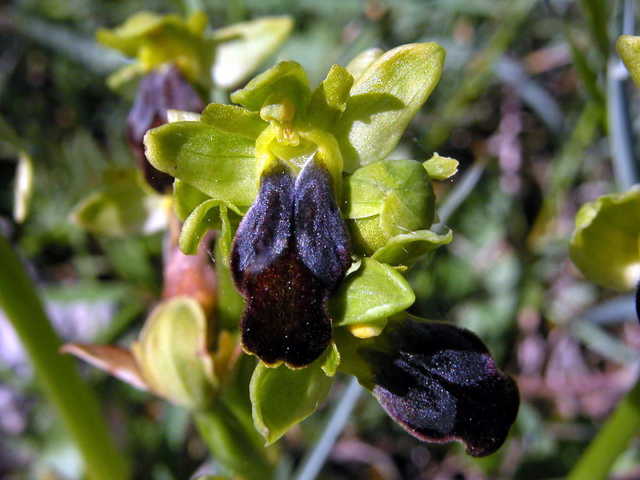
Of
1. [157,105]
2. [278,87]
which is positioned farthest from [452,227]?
[278,87]

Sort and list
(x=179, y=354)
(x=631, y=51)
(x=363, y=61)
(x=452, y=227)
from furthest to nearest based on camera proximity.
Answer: (x=452, y=227)
(x=179, y=354)
(x=363, y=61)
(x=631, y=51)

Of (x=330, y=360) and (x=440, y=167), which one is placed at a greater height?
(x=440, y=167)

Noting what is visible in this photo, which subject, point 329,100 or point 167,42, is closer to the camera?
point 329,100

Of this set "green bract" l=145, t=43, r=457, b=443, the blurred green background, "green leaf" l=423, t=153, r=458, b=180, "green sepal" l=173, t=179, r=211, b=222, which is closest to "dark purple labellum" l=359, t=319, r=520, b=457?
"green bract" l=145, t=43, r=457, b=443

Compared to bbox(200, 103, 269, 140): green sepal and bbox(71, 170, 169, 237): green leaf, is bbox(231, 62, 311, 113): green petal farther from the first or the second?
bbox(71, 170, 169, 237): green leaf

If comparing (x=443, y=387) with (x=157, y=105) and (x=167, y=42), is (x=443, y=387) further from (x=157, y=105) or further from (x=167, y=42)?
(x=167, y=42)

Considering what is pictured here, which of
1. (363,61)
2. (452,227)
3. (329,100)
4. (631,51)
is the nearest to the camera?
(631,51)

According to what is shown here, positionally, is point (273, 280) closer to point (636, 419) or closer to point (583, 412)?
point (636, 419)

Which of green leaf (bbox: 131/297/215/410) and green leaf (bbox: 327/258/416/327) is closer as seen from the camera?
green leaf (bbox: 327/258/416/327)
